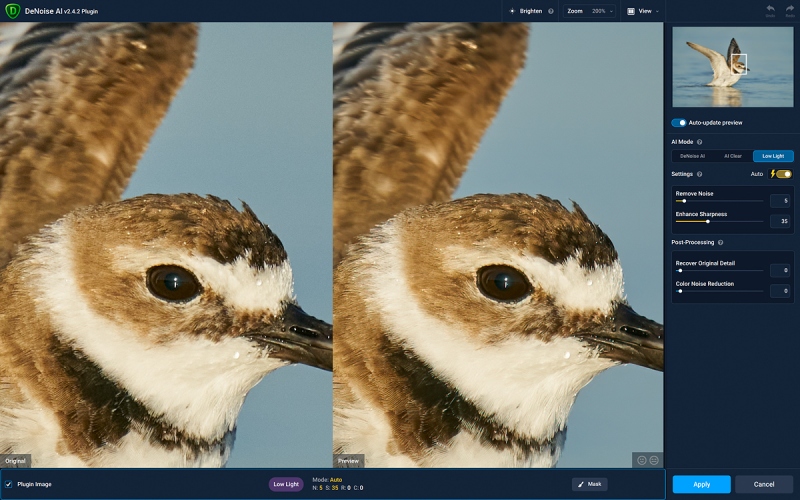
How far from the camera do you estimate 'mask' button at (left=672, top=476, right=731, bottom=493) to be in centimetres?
477

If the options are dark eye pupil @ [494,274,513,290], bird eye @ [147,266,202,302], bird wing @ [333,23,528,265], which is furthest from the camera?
bird wing @ [333,23,528,265]

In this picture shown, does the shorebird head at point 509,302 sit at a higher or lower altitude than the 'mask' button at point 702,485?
higher

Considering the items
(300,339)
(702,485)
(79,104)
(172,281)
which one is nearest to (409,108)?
(300,339)

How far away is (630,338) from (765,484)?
89 cm

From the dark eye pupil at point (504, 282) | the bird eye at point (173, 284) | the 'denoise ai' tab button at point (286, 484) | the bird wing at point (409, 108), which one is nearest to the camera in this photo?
the bird eye at point (173, 284)

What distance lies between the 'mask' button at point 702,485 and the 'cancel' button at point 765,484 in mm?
58

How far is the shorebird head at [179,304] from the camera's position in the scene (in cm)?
462

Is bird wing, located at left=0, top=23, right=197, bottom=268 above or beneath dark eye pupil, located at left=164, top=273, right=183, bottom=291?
above

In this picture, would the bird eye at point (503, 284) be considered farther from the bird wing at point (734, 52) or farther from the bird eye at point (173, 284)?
the bird wing at point (734, 52)

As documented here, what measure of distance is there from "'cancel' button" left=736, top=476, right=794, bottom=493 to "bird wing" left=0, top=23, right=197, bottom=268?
10.2ft

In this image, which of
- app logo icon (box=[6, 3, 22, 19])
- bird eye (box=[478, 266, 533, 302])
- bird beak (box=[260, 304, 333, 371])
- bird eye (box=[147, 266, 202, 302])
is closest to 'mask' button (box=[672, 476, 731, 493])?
bird eye (box=[478, 266, 533, 302])

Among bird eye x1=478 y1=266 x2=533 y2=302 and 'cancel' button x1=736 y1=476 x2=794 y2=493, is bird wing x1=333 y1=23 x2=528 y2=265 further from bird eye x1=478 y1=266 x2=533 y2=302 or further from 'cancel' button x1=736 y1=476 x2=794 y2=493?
'cancel' button x1=736 y1=476 x2=794 y2=493

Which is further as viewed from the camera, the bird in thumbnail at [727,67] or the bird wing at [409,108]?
the bird wing at [409,108]

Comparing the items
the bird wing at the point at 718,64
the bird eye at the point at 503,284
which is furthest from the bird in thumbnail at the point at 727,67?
the bird eye at the point at 503,284
